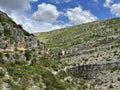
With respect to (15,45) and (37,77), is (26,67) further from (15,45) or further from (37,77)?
(15,45)

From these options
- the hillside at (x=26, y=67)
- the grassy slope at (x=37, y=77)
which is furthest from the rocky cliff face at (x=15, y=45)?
the grassy slope at (x=37, y=77)

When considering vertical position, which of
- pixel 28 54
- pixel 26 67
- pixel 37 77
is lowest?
pixel 37 77

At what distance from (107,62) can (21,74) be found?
4087 cm

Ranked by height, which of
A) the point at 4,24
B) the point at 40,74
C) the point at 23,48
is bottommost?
the point at 40,74

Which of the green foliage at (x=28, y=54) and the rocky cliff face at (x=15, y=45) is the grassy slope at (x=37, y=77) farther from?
the green foliage at (x=28, y=54)

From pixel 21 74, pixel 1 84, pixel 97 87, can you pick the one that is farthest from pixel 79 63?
pixel 1 84

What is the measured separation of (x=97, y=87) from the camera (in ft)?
273

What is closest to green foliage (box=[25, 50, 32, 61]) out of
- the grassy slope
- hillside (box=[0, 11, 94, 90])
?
hillside (box=[0, 11, 94, 90])

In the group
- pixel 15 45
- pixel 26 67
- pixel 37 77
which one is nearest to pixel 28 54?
pixel 15 45

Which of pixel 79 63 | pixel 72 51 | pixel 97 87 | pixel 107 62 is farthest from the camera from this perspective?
pixel 72 51

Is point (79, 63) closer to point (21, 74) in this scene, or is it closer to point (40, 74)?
point (40, 74)

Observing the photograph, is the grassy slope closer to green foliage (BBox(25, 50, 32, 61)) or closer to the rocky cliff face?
the rocky cliff face

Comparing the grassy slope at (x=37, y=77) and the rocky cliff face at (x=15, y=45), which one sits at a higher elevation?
the rocky cliff face at (x=15, y=45)

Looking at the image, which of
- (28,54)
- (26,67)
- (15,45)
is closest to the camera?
(26,67)
